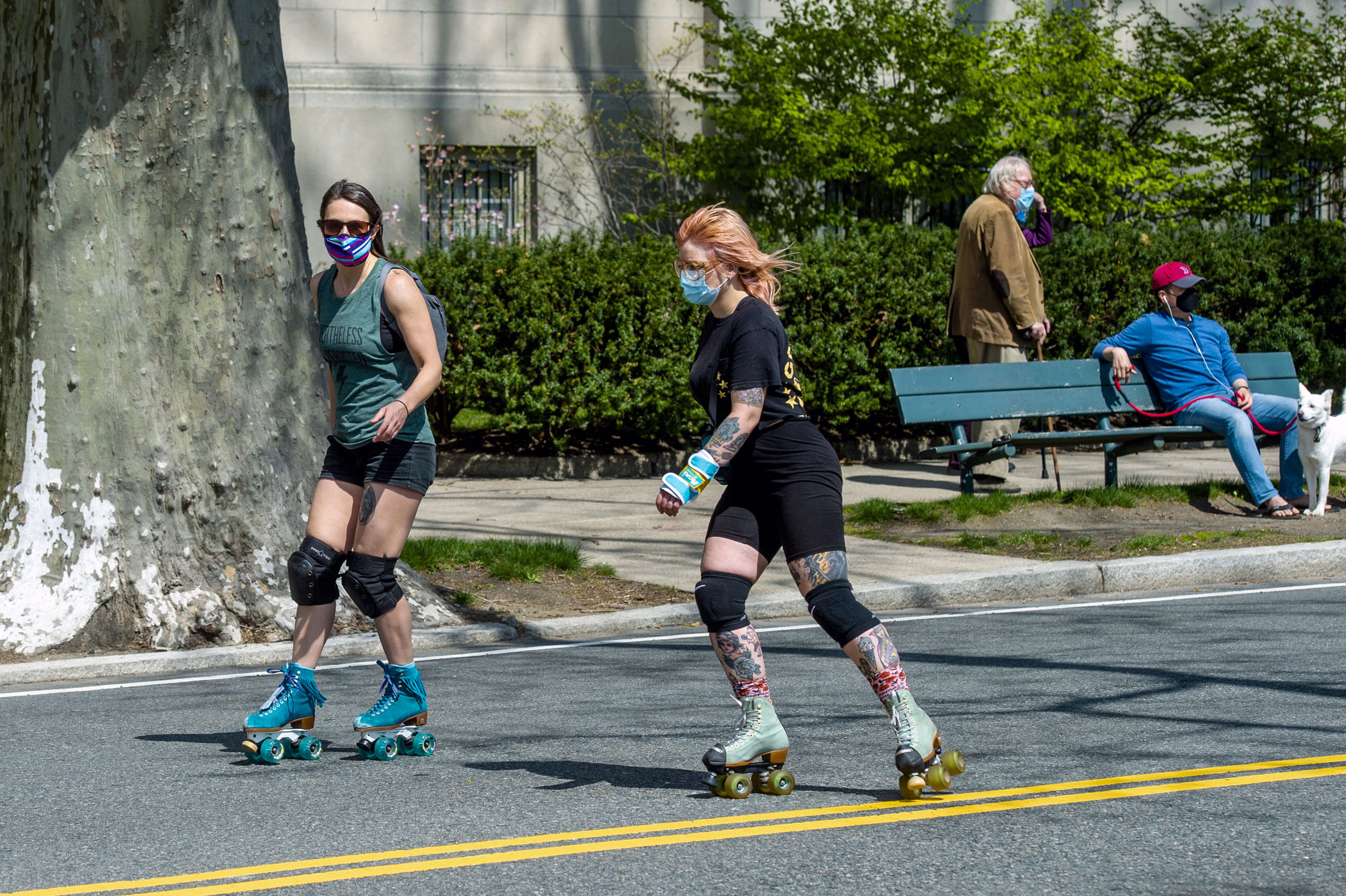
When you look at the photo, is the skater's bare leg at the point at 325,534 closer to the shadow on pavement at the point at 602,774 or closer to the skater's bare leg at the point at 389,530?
the skater's bare leg at the point at 389,530

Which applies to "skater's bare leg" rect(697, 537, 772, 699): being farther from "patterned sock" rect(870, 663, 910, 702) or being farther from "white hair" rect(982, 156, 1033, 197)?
"white hair" rect(982, 156, 1033, 197)

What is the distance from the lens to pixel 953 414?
1109 centimetres

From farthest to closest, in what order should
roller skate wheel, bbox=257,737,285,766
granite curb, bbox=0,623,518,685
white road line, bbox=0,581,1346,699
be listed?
1. granite curb, bbox=0,623,518,685
2. white road line, bbox=0,581,1346,699
3. roller skate wheel, bbox=257,737,285,766

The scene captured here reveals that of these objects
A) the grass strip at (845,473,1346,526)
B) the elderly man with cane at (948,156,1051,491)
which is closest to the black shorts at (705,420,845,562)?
the grass strip at (845,473,1346,526)

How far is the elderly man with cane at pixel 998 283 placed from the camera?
455 inches

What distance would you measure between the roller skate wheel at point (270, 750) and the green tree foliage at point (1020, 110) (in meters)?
12.1

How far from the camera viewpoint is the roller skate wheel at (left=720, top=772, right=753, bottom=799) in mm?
4672

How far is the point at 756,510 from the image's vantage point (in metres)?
4.81

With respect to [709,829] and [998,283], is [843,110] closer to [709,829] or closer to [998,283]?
[998,283]

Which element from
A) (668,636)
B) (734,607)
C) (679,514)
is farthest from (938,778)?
(679,514)

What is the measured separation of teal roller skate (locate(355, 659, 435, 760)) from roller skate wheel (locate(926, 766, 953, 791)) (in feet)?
5.75

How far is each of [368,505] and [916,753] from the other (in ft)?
6.63

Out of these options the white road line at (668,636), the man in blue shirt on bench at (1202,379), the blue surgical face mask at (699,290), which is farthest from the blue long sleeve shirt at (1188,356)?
the blue surgical face mask at (699,290)

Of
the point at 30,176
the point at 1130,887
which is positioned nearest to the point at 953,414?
the point at 30,176
